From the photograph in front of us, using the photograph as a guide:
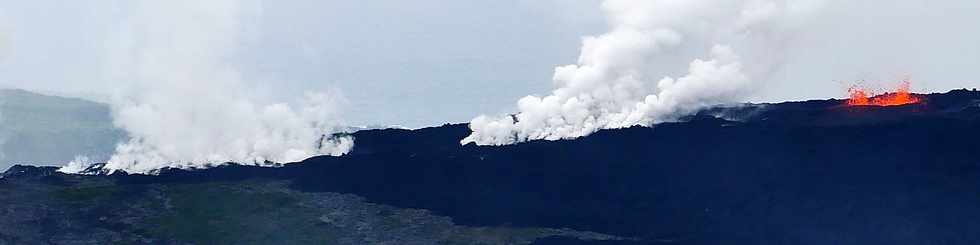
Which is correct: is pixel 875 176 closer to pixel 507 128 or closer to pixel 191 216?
pixel 507 128

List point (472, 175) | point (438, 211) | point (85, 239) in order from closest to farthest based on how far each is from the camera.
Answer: point (85, 239) → point (438, 211) → point (472, 175)

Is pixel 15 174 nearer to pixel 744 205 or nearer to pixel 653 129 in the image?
pixel 653 129

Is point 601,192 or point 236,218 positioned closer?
point 236,218

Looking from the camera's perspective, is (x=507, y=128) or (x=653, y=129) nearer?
(x=653, y=129)

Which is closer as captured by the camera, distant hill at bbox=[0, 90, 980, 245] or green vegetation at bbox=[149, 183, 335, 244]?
distant hill at bbox=[0, 90, 980, 245]

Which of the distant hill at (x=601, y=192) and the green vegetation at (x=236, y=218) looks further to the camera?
the green vegetation at (x=236, y=218)

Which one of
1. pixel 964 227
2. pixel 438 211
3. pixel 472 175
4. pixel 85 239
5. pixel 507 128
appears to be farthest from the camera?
pixel 507 128

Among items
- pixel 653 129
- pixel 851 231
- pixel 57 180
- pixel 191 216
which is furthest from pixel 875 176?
pixel 57 180

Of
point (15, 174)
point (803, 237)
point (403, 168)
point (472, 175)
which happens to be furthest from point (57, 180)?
point (803, 237)

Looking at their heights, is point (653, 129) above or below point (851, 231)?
above

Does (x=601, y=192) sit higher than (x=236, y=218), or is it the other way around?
(x=601, y=192)
